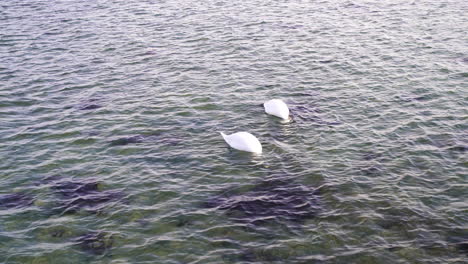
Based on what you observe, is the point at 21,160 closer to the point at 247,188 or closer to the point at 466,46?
the point at 247,188

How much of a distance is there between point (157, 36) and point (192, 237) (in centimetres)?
1884

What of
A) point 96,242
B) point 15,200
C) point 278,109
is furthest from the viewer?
point 278,109

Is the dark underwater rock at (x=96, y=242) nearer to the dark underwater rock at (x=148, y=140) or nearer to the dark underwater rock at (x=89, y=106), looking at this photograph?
the dark underwater rock at (x=148, y=140)

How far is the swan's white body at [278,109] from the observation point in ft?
66.4

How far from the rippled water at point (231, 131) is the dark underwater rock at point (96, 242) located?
50mm

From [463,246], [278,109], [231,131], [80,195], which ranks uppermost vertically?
[278,109]

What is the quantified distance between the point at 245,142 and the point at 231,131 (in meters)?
2.01

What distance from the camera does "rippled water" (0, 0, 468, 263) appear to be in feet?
45.6

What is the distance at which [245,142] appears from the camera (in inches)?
709

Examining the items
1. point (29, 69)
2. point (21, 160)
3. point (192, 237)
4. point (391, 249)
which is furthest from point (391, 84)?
point (29, 69)

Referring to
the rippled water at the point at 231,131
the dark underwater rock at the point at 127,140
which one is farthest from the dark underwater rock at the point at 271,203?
the dark underwater rock at the point at 127,140

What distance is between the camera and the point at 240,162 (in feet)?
58.5

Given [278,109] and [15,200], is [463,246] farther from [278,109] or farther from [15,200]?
[15,200]

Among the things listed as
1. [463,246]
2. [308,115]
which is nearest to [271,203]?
[463,246]
